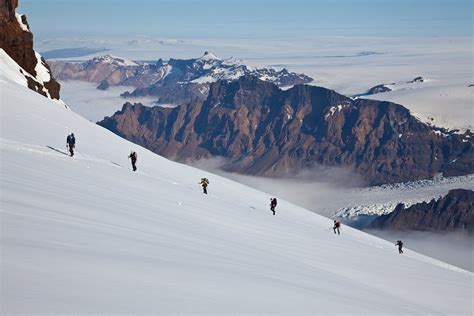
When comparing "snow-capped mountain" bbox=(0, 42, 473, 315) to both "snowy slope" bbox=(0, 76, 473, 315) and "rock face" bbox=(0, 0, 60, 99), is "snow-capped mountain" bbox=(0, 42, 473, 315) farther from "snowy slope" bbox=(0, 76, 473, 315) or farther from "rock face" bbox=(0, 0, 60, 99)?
"rock face" bbox=(0, 0, 60, 99)

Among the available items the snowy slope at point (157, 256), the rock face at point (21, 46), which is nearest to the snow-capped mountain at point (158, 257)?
the snowy slope at point (157, 256)

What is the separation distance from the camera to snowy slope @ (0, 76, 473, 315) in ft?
40.1

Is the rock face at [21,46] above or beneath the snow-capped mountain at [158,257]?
above

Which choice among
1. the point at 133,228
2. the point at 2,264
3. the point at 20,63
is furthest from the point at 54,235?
the point at 20,63

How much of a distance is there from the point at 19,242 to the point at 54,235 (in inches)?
61.8

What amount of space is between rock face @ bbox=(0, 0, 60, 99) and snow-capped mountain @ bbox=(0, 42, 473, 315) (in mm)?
45994

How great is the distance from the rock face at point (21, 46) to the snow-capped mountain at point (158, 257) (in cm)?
4599

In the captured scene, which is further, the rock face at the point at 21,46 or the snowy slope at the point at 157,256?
the rock face at the point at 21,46

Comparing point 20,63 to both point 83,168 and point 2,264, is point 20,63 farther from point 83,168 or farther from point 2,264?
point 2,264

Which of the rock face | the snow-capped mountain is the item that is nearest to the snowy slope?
the snow-capped mountain

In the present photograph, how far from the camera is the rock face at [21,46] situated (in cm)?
8544

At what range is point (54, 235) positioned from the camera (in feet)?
50.1

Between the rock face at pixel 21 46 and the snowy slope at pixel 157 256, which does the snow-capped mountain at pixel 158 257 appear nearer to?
the snowy slope at pixel 157 256

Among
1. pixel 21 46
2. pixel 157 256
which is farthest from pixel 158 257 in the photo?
pixel 21 46
